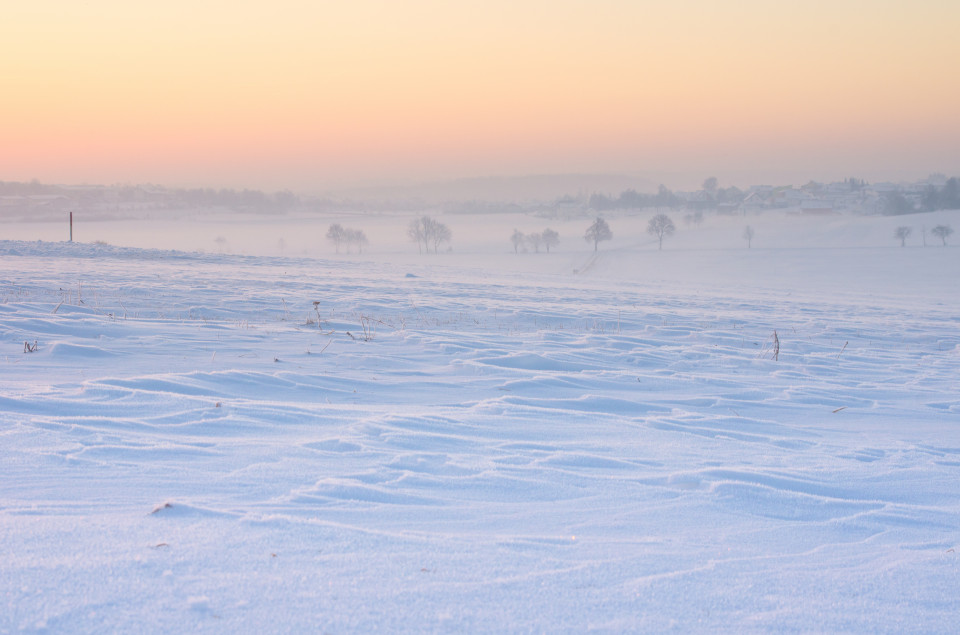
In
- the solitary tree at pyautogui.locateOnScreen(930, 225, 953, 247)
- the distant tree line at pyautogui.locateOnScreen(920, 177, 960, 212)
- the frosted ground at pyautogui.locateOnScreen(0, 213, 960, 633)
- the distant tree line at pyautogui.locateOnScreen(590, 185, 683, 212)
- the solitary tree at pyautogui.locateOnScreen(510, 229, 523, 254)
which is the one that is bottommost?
the frosted ground at pyautogui.locateOnScreen(0, 213, 960, 633)

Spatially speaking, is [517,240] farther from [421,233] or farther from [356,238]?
[356,238]

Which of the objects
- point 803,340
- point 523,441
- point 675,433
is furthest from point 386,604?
point 803,340

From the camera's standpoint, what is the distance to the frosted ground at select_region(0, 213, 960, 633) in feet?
6.83

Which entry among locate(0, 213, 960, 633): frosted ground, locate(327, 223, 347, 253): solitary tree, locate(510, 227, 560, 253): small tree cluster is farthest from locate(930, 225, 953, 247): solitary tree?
locate(0, 213, 960, 633): frosted ground

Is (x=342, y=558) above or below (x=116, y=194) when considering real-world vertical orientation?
below

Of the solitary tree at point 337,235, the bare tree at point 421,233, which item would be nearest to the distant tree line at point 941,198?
the bare tree at point 421,233

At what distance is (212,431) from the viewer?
13.1 feet

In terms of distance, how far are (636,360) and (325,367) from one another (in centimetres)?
326

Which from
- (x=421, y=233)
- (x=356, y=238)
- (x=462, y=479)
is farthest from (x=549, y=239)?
(x=462, y=479)

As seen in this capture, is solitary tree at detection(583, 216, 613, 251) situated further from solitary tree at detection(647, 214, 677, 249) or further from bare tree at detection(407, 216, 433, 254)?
bare tree at detection(407, 216, 433, 254)

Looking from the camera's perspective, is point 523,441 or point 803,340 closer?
point 523,441

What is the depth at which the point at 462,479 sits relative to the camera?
339cm

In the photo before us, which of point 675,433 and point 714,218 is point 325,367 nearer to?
point 675,433

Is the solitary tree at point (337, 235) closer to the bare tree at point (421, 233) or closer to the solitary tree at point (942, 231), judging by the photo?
the bare tree at point (421, 233)
